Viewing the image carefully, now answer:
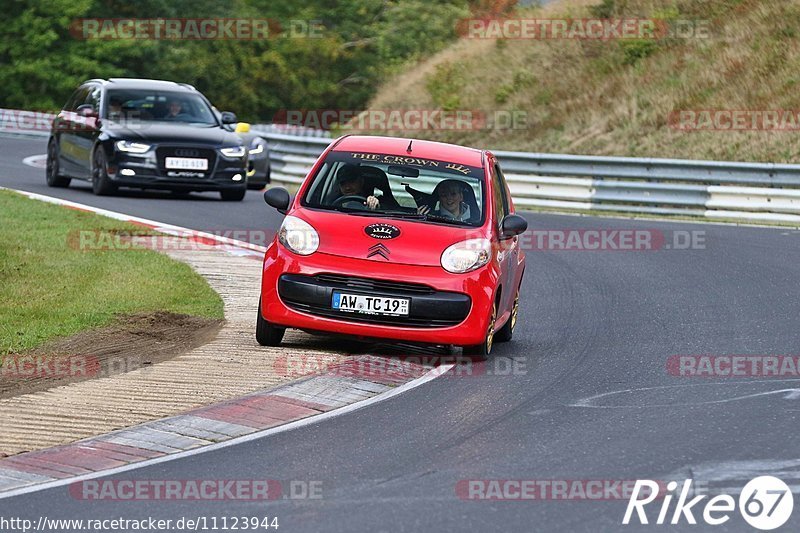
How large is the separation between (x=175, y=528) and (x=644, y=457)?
263cm

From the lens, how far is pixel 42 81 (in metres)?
69.9

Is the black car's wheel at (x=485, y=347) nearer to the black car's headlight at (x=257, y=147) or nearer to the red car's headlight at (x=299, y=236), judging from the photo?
the red car's headlight at (x=299, y=236)

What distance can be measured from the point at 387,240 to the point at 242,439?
2987 millimetres

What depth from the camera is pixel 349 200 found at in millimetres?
11352

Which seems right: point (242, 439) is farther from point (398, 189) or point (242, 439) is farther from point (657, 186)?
point (657, 186)

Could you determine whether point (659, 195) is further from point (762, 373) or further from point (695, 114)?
point (762, 373)

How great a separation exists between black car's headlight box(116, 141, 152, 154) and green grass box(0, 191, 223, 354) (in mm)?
4088

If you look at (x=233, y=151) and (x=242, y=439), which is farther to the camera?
(x=233, y=151)

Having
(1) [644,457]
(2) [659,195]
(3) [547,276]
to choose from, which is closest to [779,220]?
(2) [659,195]

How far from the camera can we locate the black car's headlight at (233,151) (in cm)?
2281

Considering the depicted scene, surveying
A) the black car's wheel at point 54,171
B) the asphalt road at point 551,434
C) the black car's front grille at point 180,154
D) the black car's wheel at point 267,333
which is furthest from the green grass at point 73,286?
the black car's wheel at point 54,171

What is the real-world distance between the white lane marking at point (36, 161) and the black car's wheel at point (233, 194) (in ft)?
24.0

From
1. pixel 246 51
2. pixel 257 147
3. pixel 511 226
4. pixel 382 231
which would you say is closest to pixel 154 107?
pixel 257 147

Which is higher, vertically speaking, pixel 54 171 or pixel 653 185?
pixel 653 185
